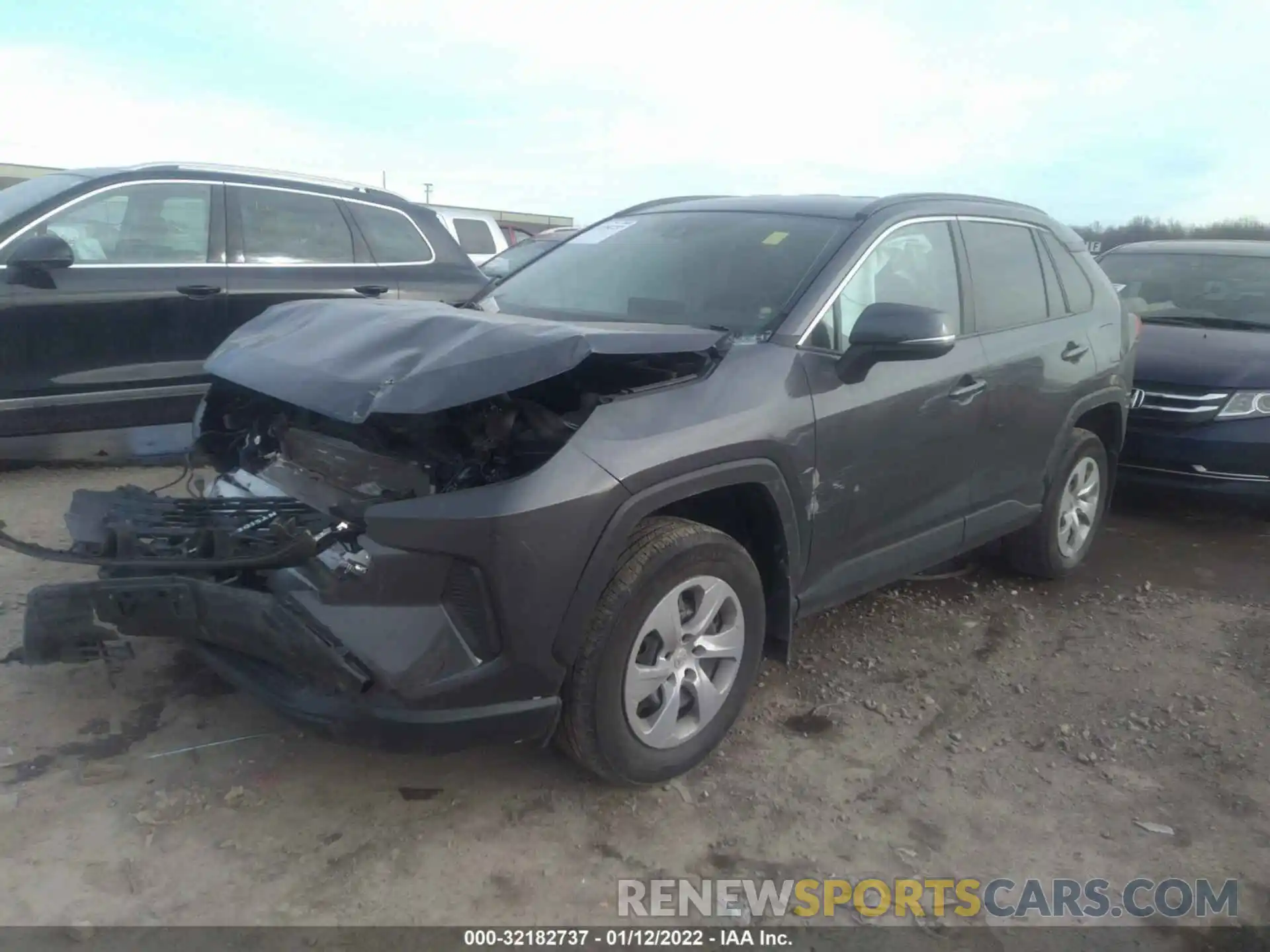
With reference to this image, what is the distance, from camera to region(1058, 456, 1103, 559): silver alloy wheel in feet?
16.2

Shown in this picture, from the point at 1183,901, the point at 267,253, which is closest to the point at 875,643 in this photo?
the point at 1183,901

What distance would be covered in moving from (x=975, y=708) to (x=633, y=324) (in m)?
1.94

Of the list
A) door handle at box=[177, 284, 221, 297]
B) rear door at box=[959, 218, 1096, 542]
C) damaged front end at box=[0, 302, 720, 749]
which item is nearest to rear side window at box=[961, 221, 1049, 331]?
rear door at box=[959, 218, 1096, 542]

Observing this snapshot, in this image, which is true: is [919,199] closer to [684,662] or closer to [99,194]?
[684,662]

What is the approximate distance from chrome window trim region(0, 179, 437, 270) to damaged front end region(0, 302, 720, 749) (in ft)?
10.1

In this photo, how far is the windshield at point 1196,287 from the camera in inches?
263

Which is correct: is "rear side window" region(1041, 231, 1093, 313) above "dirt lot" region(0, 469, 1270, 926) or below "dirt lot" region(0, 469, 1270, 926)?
above

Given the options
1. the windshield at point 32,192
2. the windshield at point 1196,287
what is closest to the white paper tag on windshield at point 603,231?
the windshield at point 32,192

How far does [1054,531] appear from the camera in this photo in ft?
16.0

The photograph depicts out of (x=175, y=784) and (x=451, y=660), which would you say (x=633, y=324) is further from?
(x=175, y=784)

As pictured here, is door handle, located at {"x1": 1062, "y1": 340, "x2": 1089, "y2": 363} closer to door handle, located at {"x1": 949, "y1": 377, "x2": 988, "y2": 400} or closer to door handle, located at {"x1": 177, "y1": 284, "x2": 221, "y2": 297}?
door handle, located at {"x1": 949, "y1": 377, "x2": 988, "y2": 400}

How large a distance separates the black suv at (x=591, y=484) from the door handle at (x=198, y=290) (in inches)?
90.3

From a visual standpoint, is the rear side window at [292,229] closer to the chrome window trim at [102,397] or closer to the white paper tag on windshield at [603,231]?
the chrome window trim at [102,397]

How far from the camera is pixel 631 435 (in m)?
2.81
